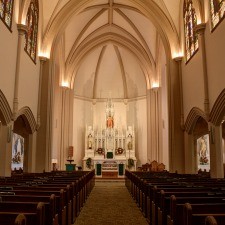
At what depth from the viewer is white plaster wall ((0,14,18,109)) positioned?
9.90m

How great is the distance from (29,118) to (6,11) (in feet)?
15.4

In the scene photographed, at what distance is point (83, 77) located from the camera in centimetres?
2553

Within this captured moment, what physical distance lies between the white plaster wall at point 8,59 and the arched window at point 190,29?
24.6ft

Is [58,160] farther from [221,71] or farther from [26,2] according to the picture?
[221,71]

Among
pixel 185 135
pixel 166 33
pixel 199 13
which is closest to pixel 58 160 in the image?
pixel 185 135

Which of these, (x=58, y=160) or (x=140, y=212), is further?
(x=58, y=160)

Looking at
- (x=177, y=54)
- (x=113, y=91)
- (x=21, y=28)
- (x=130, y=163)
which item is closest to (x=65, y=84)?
(x=113, y=91)

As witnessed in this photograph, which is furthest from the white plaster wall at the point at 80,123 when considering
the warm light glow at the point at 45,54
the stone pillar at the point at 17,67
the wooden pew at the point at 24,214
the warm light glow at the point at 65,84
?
the wooden pew at the point at 24,214

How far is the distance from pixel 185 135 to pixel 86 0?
347 inches

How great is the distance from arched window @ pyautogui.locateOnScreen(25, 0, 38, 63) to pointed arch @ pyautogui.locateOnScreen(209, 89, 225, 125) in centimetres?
810

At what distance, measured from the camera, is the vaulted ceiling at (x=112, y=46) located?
18.4 m

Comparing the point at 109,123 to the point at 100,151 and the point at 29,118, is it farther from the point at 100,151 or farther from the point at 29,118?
the point at 29,118

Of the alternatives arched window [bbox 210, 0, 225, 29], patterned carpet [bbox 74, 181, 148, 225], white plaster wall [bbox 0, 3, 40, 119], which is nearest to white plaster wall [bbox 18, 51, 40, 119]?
white plaster wall [bbox 0, 3, 40, 119]

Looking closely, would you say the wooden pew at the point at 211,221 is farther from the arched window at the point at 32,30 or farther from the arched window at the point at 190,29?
A: the arched window at the point at 32,30
